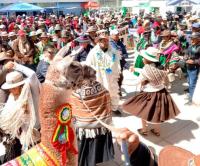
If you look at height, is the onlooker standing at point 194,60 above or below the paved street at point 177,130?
above

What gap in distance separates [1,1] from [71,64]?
4090 cm

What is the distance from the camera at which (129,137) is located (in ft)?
5.64

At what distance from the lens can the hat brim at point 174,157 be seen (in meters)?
1.99

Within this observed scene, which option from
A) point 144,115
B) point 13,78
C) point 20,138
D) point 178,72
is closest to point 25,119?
point 20,138

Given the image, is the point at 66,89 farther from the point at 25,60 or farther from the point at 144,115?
the point at 25,60

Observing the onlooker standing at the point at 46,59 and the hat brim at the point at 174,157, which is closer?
the hat brim at the point at 174,157

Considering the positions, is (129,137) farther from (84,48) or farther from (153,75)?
(84,48)

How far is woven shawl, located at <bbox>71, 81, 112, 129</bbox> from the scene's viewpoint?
3387mm

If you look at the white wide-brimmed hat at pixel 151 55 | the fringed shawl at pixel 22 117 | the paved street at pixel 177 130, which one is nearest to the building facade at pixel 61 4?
the paved street at pixel 177 130

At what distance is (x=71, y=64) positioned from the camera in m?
1.89

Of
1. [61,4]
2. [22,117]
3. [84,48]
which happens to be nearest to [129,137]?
[22,117]

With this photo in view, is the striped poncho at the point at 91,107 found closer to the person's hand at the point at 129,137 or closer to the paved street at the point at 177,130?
the paved street at the point at 177,130

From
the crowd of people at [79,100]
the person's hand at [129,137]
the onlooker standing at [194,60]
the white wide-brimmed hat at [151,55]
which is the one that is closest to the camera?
the person's hand at [129,137]

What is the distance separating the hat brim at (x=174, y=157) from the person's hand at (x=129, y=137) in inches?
11.8
